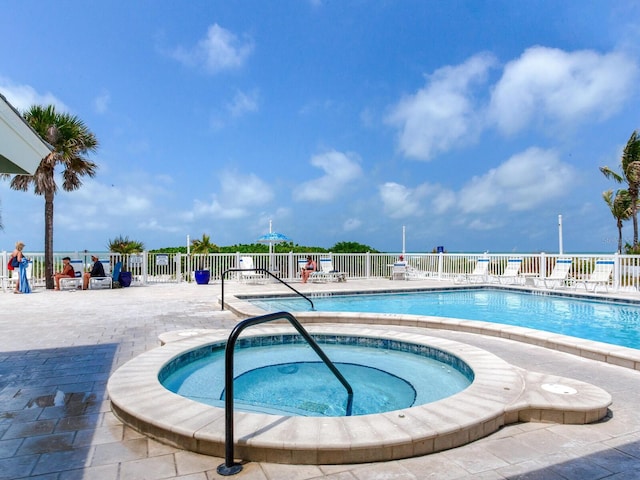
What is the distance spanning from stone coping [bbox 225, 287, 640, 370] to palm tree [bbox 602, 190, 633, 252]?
62.8 feet

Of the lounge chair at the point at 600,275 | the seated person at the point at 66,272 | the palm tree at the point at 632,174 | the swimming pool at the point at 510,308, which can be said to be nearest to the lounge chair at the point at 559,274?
the lounge chair at the point at 600,275

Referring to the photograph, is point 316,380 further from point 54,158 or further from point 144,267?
point 54,158

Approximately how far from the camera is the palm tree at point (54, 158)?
1202 centimetres

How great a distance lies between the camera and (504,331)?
213 inches

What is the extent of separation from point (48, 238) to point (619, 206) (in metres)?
24.7

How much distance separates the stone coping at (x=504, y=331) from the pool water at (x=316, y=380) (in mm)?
1327

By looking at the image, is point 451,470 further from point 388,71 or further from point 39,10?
point 388,71

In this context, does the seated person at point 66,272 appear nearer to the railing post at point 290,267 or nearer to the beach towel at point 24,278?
the beach towel at point 24,278

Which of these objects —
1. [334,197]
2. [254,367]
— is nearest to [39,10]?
[254,367]

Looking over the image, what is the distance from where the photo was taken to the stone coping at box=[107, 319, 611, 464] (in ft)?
7.36

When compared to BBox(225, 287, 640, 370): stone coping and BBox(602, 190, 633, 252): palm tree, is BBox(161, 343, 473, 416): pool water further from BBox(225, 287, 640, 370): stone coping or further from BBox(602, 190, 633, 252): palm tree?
BBox(602, 190, 633, 252): palm tree

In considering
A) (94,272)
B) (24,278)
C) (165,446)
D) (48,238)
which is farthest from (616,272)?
(48,238)

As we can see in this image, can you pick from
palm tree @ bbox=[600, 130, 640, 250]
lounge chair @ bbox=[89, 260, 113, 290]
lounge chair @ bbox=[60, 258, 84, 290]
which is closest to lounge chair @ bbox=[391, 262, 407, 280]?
lounge chair @ bbox=[89, 260, 113, 290]

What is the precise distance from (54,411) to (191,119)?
787 inches
